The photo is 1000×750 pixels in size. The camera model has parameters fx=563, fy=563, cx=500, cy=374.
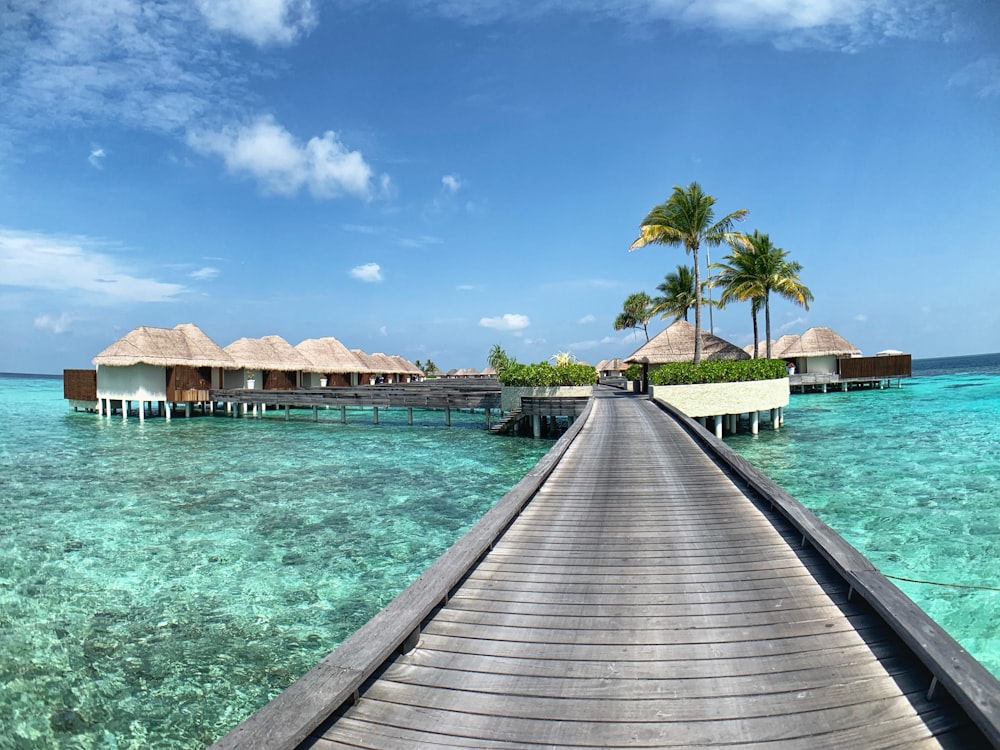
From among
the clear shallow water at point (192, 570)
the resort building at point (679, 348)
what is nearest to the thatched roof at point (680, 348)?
the resort building at point (679, 348)

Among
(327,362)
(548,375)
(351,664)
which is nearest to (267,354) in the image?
(327,362)

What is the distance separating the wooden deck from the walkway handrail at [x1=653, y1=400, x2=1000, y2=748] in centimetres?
1

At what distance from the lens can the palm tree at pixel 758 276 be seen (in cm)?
3312

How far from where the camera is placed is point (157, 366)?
98.8ft

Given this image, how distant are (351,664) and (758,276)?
35124mm

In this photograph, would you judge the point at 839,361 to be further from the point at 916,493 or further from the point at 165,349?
the point at 165,349

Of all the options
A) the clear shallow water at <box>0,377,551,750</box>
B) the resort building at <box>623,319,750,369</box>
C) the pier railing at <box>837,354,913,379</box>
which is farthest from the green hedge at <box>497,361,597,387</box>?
the pier railing at <box>837,354,913,379</box>

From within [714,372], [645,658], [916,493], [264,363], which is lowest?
[916,493]

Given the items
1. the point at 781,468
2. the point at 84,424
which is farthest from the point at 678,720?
the point at 84,424

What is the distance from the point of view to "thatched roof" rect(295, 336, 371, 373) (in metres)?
41.0

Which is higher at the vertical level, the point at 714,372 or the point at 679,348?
the point at 679,348

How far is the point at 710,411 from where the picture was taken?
18.8m

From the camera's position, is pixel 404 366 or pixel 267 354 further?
pixel 404 366

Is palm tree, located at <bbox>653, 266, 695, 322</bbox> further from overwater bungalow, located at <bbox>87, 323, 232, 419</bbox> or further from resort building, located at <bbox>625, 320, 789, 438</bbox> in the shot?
overwater bungalow, located at <bbox>87, 323, 232, 419</bbox>
